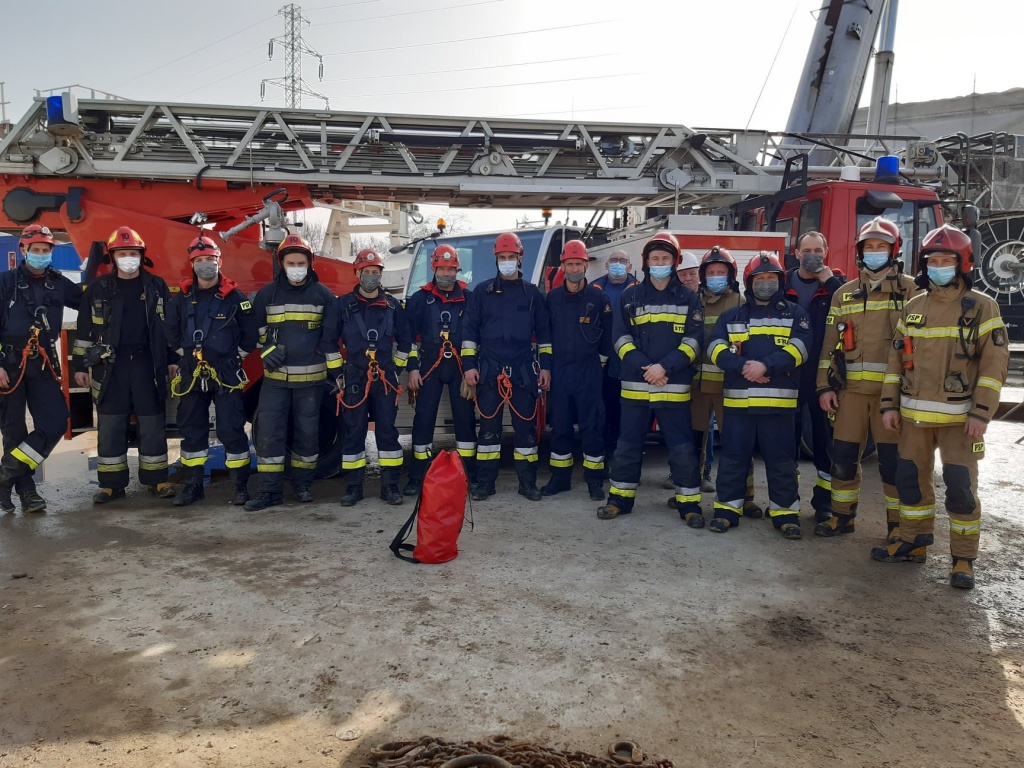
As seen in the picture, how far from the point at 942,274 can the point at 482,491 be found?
3.37 metres

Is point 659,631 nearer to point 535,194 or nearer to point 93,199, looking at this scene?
point 535,194

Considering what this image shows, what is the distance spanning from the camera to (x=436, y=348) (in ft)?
18.3

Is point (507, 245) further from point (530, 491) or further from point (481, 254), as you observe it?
point (530, 491)

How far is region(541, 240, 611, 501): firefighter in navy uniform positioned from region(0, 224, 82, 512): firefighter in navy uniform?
362cm

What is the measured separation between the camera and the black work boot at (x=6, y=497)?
17.0 ft

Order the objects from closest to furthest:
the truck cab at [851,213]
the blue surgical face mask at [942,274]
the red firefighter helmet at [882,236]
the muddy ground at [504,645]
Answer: the muddy ground at [504,645], the blue surgical face mask at [942,274], the red firefighter helmet at [882,236], the truck cab at [851,213]

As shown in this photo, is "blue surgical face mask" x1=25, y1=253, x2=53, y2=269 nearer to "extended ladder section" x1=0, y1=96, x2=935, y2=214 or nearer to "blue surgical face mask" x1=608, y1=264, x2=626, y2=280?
"extended ladder section" x1=0, y1=96, x2=935, y2=214

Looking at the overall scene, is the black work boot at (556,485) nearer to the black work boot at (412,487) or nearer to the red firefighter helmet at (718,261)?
the black work boot at (412,487)

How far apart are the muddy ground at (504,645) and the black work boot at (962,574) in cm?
6

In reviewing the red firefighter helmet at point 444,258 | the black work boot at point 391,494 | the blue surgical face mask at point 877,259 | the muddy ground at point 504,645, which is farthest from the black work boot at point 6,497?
the blue surgical face mask at point 877,259

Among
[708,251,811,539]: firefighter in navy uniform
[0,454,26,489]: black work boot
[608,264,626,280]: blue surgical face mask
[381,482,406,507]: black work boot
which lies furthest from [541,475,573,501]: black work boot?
[0,454,26,489]: black work boot

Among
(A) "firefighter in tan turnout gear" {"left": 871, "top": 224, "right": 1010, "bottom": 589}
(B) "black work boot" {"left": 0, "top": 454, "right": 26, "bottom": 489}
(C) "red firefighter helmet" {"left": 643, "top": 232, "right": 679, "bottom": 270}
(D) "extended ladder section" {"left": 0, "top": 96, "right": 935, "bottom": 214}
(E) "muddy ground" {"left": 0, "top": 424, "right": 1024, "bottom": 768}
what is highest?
(D) "extended ladder section" {"left": 0, "top": 96, "right": 935, "bottom": 214}

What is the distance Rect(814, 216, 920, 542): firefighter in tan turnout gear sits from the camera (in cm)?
450

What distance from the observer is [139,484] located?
6109 millimetres
